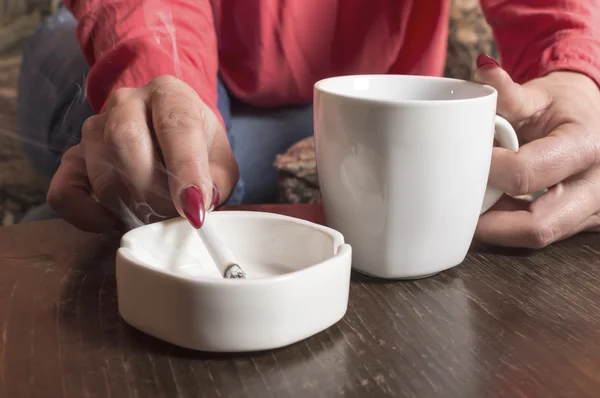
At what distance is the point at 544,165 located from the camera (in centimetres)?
46

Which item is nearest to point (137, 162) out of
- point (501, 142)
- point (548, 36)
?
point (501, 142)

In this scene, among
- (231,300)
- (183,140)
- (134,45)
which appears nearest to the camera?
(231,300)

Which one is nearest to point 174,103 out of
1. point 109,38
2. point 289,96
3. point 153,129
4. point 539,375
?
point 153,129

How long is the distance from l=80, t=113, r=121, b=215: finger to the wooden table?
5 centimetres

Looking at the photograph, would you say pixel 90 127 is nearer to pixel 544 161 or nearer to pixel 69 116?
pixel 69 116

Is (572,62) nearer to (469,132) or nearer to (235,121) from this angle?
(469,132)

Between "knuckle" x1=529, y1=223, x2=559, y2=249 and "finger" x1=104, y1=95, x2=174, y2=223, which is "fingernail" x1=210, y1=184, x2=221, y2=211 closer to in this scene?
"finger" x1=104, y1=95, x2=174, y2=223

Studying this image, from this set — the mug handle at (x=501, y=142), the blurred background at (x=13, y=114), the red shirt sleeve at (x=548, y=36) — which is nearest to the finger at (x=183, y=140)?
the blurred background at (x=13, y=114)

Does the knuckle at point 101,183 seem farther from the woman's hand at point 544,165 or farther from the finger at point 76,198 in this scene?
the woman's hand at point 544,165

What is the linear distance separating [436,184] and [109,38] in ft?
0.99

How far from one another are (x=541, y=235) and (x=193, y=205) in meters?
0.26

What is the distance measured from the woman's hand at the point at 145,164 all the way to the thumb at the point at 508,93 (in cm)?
20

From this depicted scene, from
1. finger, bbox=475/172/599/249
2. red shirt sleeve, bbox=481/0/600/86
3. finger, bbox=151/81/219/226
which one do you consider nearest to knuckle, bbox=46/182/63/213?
finger, bbox=151/81/219/226

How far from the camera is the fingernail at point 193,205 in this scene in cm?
36
